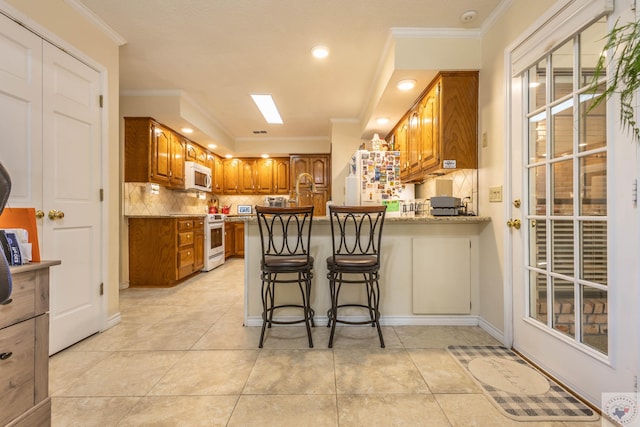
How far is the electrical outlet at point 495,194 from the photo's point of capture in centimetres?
224

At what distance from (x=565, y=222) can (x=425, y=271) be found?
43.5 inches

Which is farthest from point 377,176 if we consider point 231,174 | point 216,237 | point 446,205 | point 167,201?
point 231,174

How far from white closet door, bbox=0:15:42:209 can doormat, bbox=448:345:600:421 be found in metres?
3.04

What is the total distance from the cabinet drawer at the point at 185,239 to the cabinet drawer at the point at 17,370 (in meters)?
2.92

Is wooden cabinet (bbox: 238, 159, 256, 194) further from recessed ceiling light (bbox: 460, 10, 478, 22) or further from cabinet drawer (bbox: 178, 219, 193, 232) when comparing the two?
recessed ceiling light (bbox: 460, 10, 478, 22)

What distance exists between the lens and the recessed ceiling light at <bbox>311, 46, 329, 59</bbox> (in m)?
2.80

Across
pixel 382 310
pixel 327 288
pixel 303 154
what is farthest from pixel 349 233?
pixel 303 154

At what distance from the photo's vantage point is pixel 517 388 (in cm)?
163

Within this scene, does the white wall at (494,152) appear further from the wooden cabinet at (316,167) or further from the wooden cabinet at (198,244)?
the wooden cabinet at (316,167)

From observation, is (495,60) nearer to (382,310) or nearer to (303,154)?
(382,310)

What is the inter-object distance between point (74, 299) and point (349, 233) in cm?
221

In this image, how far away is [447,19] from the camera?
238 cm

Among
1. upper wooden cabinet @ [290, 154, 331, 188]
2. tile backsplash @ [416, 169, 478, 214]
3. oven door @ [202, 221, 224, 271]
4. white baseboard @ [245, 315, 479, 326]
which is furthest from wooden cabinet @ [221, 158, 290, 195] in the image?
white baseboard @ [245, 315, 479, 326]

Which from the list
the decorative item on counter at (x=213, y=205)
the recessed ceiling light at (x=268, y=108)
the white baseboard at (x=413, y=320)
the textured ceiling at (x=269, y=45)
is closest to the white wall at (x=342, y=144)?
the textured ceiling at (x=269, y=45)
